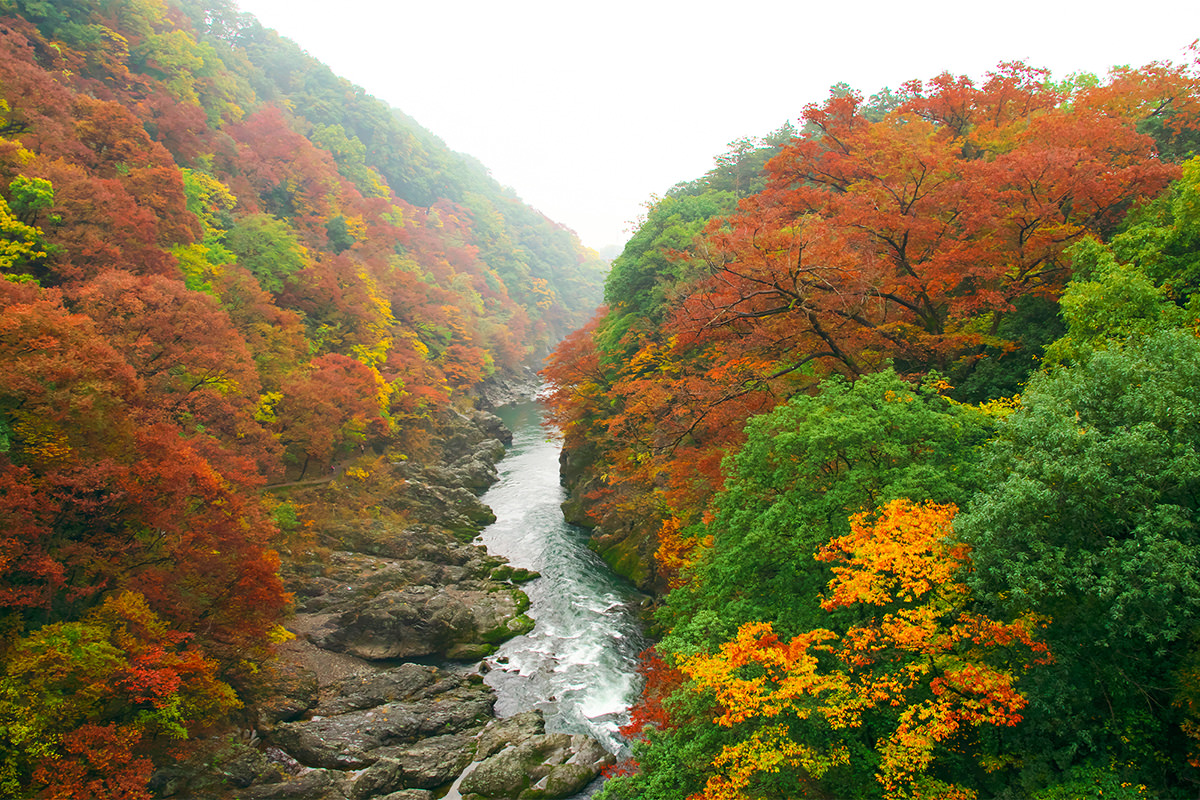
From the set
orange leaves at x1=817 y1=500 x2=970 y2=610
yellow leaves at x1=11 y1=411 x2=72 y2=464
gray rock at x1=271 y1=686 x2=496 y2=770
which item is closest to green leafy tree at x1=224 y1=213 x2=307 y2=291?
yellow leaves at x1=11 y1=411 x2=72 y2=464

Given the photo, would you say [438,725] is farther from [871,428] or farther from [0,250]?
[0,250]

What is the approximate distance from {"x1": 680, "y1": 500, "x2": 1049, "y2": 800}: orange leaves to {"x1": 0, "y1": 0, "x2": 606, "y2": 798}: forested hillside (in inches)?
427

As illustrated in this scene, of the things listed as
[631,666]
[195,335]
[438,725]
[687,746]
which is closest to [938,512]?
[687,746]

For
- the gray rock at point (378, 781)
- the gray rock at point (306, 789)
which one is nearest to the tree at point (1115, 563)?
the gray rock at point (378, 781)

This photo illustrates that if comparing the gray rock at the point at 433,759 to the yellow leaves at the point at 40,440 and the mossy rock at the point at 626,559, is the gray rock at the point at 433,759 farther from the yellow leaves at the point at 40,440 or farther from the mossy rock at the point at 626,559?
the mossy rock at the point at 626,559

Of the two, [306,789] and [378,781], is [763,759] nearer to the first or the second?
[378,781]

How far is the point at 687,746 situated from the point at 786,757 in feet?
5.56

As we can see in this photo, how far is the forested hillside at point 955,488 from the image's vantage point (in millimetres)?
6926

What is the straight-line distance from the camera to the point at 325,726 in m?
14.3

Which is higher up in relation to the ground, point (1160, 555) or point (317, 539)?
point (1160, 555)

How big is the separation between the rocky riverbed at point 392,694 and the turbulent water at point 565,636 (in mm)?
760

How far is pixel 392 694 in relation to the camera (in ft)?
53.0

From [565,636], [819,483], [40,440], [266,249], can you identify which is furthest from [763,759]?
[266,249]

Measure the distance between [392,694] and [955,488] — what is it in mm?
15689
